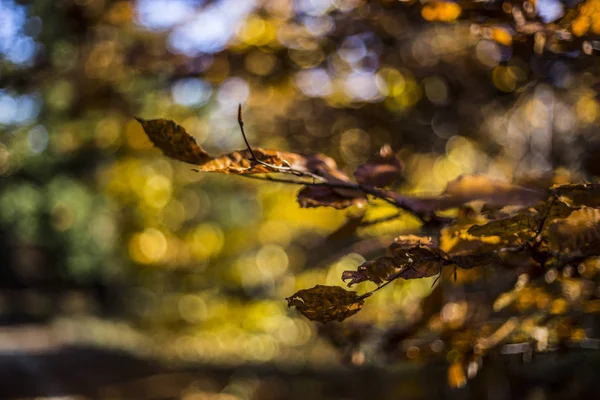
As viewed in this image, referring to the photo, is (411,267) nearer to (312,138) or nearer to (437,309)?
(437,309)

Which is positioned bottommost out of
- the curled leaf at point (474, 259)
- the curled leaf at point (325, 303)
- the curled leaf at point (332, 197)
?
the curled leaf at point (332, 197)

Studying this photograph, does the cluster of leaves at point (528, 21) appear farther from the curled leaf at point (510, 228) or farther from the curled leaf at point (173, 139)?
the curled leaf at point (173, 139)

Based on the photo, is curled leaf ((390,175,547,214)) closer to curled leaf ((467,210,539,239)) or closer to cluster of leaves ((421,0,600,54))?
curled leaf ((467,210,539,239))

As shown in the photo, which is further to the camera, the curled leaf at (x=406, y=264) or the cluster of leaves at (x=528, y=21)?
the cluster of leaves at (x=528, y=21)

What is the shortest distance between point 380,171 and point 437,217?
0.13 metres

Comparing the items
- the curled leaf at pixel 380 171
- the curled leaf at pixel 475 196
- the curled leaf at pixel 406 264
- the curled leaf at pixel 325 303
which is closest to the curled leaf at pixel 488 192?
the curled leaf at pixel 475 196

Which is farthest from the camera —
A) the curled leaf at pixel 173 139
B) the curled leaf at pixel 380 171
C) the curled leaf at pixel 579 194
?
the curled leaf at pixel 380 171

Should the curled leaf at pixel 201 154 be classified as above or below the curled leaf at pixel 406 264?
above

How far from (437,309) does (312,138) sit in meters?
1.55

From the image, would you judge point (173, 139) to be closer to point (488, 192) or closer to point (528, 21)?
point (488, 192)

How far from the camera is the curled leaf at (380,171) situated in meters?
1.13

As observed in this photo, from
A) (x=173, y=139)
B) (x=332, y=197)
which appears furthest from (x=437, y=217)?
(x=173, y=139)

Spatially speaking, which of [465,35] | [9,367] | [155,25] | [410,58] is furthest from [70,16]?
[9,367]

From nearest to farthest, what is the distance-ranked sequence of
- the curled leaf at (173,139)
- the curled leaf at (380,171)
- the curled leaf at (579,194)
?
the curled leaf at (579,194), the curled leaf at (173,139), the curled leaf at (380,171)
